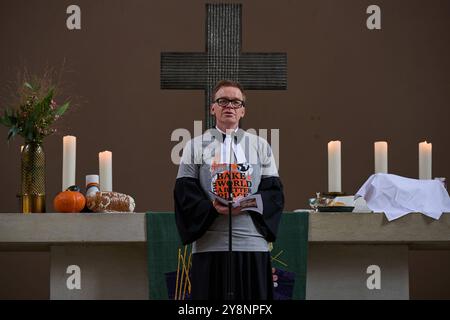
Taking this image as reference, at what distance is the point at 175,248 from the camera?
419 centimetres

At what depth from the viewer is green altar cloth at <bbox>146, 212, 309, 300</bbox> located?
13.7 ft

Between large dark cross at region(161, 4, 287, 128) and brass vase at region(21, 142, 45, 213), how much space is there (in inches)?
42.1

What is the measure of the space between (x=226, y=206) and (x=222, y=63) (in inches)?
83.7

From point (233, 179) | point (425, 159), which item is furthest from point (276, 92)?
point (233, 179)

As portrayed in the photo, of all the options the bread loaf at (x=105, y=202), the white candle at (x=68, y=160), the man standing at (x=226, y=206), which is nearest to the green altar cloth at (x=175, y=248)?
the bread loaf at (x=105, y=202)

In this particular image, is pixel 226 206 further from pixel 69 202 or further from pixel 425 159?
pixel 425 159

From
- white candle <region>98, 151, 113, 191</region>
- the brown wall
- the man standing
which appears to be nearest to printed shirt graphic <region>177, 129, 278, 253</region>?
the man standing

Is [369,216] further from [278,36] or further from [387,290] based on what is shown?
[278,36]

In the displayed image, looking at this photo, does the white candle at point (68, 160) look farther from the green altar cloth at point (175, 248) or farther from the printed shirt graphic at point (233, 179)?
the printed shirt graphic at point (233, 179)

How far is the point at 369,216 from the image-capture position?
166 inches

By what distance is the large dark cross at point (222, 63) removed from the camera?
512 cm

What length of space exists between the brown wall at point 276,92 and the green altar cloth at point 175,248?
151 centimetres

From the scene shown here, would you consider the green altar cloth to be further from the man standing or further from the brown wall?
the brown wall
